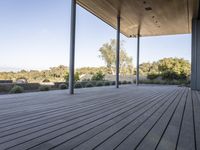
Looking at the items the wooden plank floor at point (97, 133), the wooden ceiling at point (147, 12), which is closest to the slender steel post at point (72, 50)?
the wooden ceiling at point (147, 12)

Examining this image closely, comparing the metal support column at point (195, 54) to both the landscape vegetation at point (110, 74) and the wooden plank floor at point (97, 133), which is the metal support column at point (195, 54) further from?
the wooden plank floor at point (97, 133)

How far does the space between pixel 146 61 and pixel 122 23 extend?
655 inches

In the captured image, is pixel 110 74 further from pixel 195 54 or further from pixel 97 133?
pixel 97 133

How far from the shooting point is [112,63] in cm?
2255

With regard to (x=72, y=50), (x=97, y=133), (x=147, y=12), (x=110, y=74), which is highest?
(x=147, y=12)

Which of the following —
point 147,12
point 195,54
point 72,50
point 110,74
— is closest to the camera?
point 72,50

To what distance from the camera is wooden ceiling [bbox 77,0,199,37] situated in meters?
7.61

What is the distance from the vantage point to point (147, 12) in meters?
8.80

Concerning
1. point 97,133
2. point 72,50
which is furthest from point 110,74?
point 97,133

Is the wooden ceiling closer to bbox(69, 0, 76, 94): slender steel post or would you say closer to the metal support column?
the metal support column

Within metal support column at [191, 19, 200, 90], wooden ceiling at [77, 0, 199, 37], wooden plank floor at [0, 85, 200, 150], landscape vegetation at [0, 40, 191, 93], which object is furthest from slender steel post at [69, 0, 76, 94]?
metal support column at [191, 19, 200, 90]

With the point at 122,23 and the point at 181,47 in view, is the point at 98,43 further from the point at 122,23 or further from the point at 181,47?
the point at 122,23

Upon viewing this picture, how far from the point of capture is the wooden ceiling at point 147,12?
25.0 ft

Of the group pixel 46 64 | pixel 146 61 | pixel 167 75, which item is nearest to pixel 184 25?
pixel 167 75
